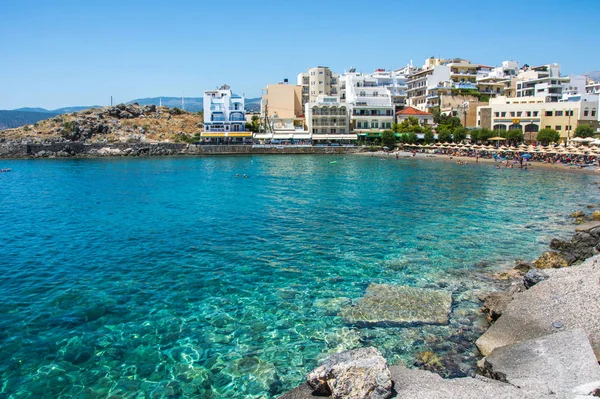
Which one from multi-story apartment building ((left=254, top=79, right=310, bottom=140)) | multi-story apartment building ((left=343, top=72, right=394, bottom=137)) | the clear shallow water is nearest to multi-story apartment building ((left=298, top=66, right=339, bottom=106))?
multi-story apartment building ((left=254, top=79, right=310, bottom=140))

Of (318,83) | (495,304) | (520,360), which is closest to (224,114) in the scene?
(318,83)

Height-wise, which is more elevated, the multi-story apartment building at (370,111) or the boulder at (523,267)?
the multi-story apartment building at (370,111)

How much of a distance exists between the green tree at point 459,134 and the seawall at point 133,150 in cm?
1954

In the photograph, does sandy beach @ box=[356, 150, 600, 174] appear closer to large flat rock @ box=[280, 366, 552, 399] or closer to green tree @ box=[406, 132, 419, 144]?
green tree @ box=[406, 132, 419, 144]

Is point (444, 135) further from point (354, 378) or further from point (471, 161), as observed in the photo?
point (354, 378)

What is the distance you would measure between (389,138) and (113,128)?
63.3 m

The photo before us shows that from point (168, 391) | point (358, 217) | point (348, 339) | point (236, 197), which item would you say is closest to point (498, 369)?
point (348, 339)

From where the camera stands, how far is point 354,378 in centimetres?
796

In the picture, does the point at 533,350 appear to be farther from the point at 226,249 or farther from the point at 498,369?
the point at 226,249

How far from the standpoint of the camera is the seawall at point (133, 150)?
298ft

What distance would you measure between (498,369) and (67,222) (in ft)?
87.9

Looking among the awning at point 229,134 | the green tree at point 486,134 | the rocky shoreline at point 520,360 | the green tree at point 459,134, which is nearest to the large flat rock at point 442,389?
the rocky shoreline at point 520,360

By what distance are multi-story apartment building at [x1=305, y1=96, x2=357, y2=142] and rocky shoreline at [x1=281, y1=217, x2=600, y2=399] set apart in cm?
8121

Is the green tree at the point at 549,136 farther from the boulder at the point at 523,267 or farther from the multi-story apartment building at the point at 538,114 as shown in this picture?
the boulder at the point at 523,267
